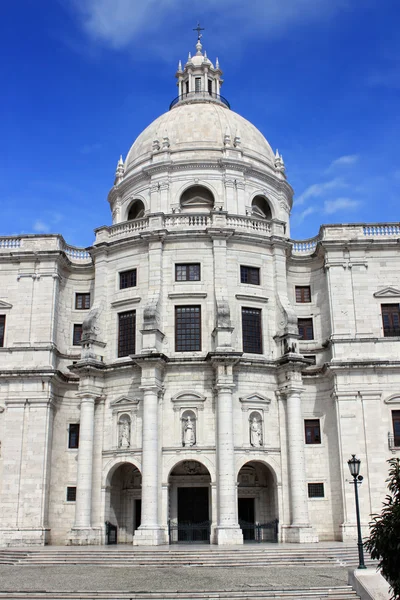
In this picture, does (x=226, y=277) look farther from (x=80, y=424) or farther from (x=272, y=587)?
(x=272, y=587)

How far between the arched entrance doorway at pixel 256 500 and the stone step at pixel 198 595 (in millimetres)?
16111

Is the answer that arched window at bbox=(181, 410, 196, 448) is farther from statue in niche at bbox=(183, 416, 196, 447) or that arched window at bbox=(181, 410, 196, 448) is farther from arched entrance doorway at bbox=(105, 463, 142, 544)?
arched entrance doorway at bbox=(105, 463, 142, 544)

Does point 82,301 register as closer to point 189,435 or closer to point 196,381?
point 196,381

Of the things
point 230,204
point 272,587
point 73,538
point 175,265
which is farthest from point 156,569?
point 230,204

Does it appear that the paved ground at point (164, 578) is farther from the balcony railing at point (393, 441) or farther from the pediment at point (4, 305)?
the pediment at point (4, 305)

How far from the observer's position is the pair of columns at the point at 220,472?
31.9 metres

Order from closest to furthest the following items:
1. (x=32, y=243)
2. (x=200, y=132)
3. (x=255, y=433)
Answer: (x=255, y=433) → (x=32, y=243) → (x=200, y=132)

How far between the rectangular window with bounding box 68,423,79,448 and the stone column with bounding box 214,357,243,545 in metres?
9.09

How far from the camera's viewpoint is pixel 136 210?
156 ft

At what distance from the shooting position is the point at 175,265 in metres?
37.5

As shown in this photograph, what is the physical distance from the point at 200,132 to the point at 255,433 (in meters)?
22.6

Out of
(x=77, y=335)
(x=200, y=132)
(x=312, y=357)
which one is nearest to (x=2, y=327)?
(x=77, y=335)

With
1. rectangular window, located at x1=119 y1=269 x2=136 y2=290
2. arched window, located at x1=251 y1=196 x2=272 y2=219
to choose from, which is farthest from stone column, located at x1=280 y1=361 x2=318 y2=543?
arched window, located at x1=251 y1=196 x2=272 y2=219

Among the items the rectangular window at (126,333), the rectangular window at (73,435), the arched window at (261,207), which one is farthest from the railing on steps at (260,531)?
the arched window at (261,207)
